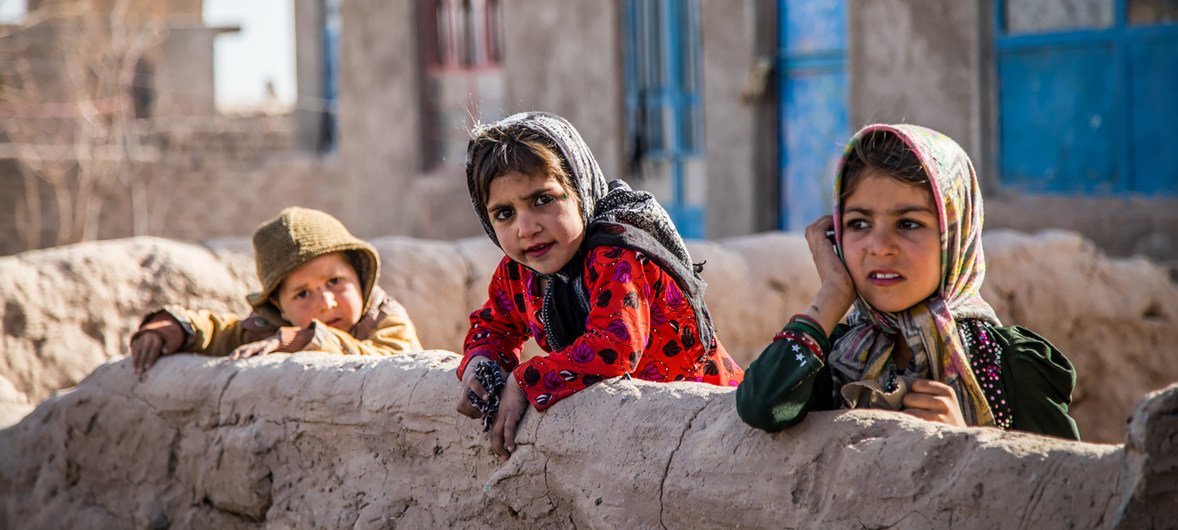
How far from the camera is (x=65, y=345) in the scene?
4.71m

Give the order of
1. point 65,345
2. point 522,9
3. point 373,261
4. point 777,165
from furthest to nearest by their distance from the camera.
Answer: point 522,9, point 777,165, point 65,345, point 373,261

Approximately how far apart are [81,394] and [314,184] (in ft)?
34.8

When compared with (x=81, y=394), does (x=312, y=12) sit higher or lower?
higher

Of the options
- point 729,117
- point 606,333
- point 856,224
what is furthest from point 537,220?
point 729,117

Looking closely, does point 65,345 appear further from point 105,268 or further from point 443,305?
point 443,305

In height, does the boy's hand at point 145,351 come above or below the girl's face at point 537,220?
below

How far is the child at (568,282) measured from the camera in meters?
2.65

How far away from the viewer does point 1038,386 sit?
2.36 m

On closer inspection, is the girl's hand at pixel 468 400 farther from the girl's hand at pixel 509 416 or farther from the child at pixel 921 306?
the child at pixel 921 306

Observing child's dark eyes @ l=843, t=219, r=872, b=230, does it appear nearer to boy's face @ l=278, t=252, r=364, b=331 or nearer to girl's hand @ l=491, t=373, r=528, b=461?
girl's hand @ l=491, t=373, r=528, b=461

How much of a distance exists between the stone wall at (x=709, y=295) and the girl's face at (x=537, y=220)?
2.32m

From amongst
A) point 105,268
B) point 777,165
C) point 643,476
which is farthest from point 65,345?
point 777,165

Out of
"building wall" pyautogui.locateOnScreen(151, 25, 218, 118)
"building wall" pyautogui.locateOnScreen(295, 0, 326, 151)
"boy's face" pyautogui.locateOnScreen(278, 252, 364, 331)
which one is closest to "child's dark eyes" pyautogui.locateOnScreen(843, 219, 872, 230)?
"boy's face" pyautogui.locateOnScreen(278, 252, 364, 331)

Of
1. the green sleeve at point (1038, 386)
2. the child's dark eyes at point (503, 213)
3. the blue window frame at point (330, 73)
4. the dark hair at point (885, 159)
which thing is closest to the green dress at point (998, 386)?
the green sleeve at point (1038, 386)
